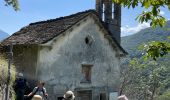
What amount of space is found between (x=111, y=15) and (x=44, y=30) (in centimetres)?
720

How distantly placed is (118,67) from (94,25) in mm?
4032

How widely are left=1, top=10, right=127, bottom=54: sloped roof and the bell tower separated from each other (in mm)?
4976

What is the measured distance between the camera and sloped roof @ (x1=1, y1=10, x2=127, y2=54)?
19497 millimetres

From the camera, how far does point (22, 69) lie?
2031cm

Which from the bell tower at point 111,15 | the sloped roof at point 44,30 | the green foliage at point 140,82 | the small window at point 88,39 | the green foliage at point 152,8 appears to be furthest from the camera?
the green foliage at point 140,82

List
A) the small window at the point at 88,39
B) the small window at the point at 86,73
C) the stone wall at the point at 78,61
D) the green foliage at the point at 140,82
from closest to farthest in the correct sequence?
the stone wall at the point at 78,61
the small window at the point at 88,39
the small window at the point at 86,73
the green foliage at the point at 140,82

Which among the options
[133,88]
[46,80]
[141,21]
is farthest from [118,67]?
[133,88]

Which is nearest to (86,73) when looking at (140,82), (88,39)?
(88,39)

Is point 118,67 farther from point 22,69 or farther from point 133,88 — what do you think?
point 133,88

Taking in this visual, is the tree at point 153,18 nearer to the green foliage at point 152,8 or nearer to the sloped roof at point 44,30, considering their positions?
the green foliage at point 152,8

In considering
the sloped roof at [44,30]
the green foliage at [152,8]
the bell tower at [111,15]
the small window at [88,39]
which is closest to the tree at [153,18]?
the green foliage at [152,8]

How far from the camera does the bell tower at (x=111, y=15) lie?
2642 cm

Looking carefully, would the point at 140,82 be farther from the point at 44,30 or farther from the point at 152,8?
the point at 152,8

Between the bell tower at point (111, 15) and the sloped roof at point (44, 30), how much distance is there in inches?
196
